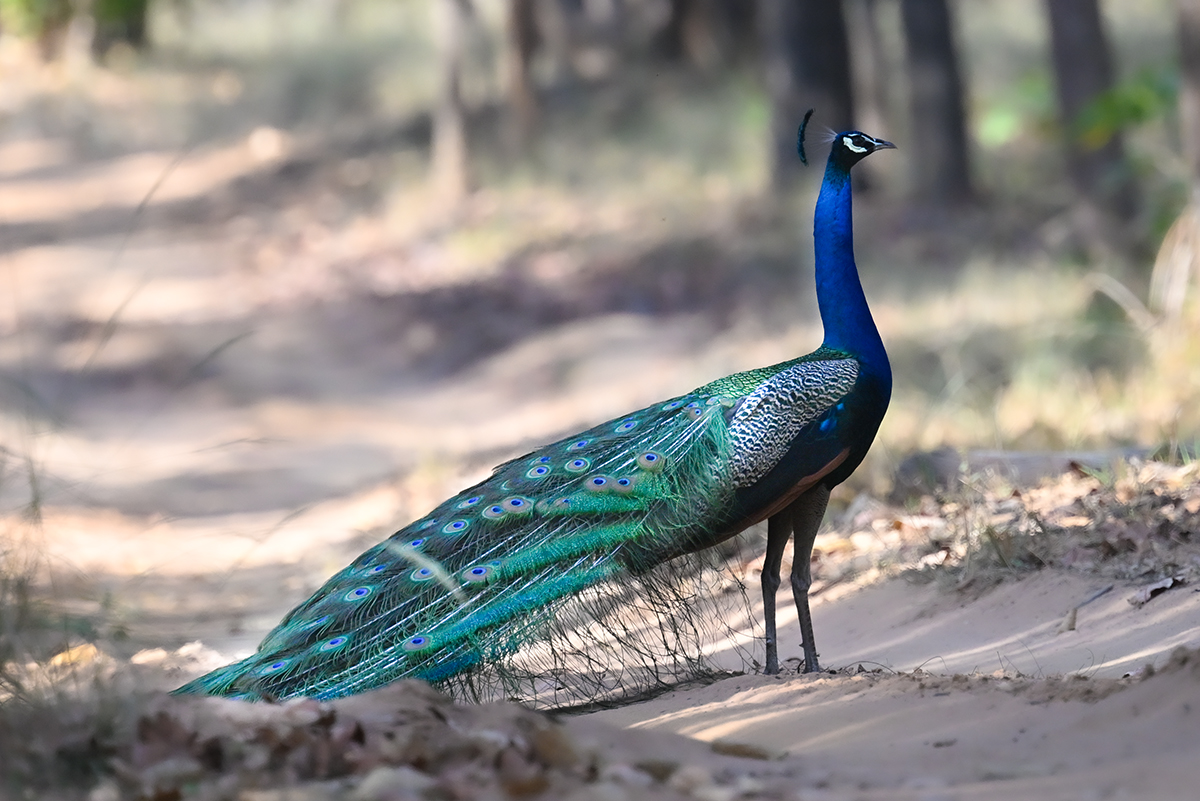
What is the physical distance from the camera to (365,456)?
1353cm

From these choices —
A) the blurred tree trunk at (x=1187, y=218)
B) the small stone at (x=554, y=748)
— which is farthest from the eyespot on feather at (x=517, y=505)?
the blurred tree trunk at (x=1187, y=218)

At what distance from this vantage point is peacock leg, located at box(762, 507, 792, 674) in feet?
17.6

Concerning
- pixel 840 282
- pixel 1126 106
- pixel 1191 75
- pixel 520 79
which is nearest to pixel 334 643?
pixel 840 282

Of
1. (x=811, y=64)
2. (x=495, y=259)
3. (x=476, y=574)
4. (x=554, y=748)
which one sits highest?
(x=811, y=64)

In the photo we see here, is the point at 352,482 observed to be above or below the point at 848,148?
above

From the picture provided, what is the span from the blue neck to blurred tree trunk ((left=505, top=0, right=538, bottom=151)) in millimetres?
19454

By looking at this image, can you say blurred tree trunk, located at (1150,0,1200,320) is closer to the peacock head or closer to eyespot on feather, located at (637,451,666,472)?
the peacock head

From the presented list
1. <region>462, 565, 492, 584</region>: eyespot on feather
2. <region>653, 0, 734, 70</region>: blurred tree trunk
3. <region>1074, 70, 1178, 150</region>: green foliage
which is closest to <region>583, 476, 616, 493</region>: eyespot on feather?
<region>462, 565, 492, 584</region>: eyespot on feather

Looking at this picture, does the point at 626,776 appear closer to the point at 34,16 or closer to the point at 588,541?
the point at 588,541

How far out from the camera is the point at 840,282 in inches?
222

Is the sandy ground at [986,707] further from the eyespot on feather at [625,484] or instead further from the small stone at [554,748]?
the eyespot on feather at [625,484]

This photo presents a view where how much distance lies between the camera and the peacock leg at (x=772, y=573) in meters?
5.35

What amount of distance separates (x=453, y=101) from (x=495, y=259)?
13.5 ft

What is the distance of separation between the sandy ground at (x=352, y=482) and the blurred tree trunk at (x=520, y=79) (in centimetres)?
404
